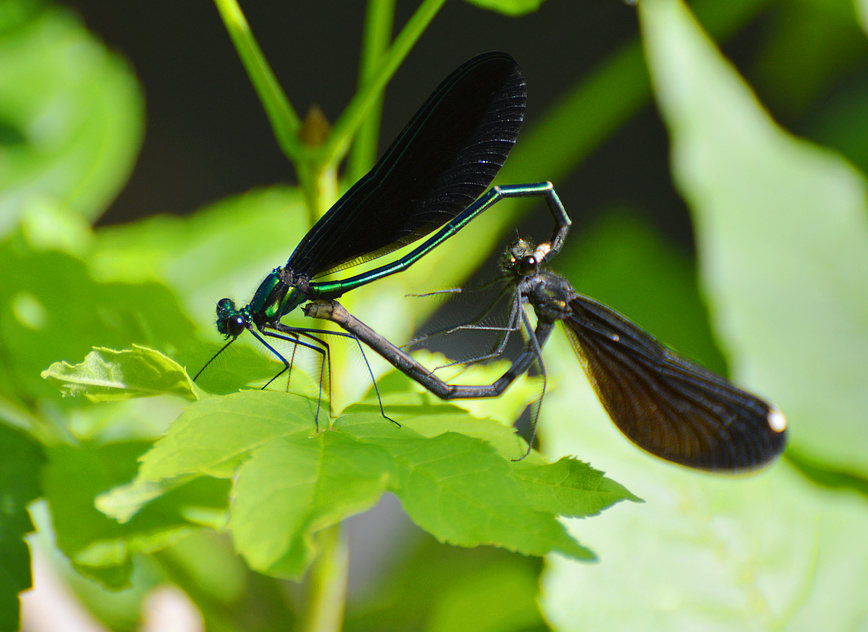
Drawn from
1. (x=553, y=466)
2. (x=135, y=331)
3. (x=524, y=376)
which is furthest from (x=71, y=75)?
(x=553, y=466)

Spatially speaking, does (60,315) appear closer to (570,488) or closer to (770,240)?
(570,488)

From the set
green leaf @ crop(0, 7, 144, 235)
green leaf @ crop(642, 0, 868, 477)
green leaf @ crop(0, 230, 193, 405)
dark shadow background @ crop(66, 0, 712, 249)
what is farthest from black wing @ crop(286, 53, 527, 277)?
dark shadow background @ crop(66, 0, 712, 249)

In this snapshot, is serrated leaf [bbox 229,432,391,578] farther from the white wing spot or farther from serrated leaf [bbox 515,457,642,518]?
the white wing spot

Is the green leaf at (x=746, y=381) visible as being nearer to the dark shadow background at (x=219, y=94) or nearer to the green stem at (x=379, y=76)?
the green stem at (x=379, y=76)

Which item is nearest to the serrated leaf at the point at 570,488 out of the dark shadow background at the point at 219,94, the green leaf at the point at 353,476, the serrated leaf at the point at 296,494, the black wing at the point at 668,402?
the green leaf at the point at 353,476

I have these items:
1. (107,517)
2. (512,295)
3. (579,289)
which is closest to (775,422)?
(512,295)

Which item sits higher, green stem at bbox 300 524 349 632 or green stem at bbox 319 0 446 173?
green stem at bbox 319 0 446 173
